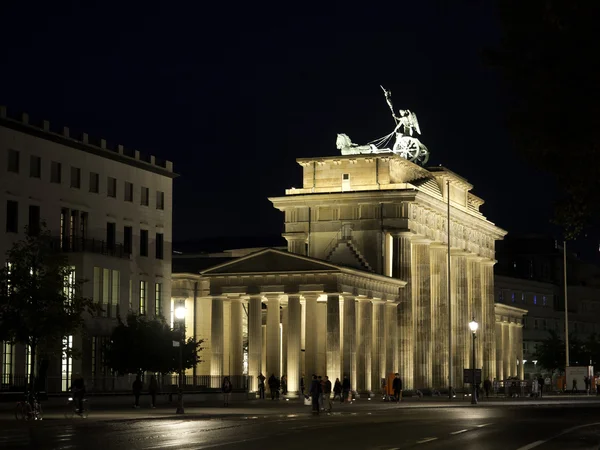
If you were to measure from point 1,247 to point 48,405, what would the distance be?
45.5 ft

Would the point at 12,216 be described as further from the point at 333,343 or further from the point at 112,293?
the point at 333,343

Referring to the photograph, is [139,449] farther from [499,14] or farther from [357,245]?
[357,245]

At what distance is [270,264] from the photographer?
9344cm

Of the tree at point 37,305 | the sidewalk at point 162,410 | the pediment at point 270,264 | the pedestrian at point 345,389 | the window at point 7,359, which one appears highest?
the pediment at point 270,264

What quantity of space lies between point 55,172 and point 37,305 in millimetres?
21859

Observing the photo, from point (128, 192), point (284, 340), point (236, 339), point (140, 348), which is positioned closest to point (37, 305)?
point (140, 348)

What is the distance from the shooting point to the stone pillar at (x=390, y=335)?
336 ft

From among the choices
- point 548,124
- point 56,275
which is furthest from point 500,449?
point 56,275

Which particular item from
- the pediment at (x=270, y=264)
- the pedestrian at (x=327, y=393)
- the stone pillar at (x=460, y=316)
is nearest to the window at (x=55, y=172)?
the pediment at (x=270, y=264)

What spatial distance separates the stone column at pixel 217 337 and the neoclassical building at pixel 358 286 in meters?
0.07

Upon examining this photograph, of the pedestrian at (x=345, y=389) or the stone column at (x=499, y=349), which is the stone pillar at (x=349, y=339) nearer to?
the pedestrian at (x=345, y=389)

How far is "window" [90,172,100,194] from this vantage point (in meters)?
85.9

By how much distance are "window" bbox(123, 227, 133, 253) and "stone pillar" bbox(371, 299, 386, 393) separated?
19.5m

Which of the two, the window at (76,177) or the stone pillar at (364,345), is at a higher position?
the window at (76,177)
